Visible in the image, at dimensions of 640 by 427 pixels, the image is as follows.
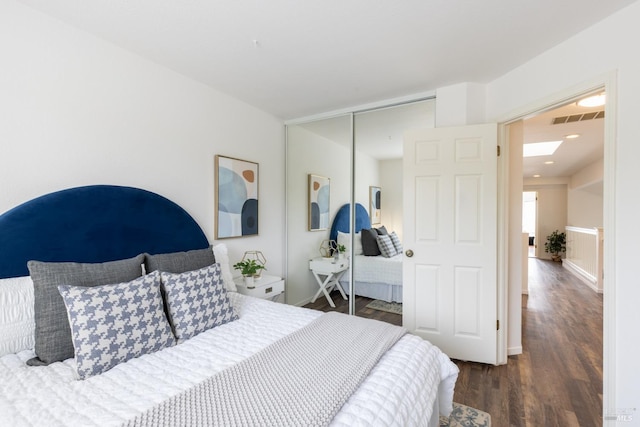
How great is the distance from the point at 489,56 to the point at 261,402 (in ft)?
8.29

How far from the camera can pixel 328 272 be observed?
11.4 ft

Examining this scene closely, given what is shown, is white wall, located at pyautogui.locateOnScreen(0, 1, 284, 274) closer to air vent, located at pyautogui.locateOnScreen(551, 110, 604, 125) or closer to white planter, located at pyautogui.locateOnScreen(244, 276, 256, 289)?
white planter, located at pyautogui.locateOnScreen(244, 276, 256, 289)

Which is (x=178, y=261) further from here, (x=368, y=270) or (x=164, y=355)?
(x=368, y=270)

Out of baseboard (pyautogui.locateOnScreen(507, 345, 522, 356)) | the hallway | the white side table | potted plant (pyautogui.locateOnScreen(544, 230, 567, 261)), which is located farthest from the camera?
potted plant (pyautogui.locateOnScreen(544, 230, 567, 261))

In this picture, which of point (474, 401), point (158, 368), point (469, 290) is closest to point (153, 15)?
point (158, 368)

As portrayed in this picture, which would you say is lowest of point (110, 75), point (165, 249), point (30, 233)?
point (165, 249)

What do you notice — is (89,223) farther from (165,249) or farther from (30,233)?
(165,249)

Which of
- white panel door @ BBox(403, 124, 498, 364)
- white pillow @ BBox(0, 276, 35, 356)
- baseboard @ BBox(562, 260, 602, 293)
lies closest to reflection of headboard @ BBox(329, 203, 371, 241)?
white panel door @ BBox(403, 124, 498, 364)

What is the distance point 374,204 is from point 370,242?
424 mm

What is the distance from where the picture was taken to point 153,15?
1682mm

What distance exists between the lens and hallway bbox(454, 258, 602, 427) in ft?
6.22

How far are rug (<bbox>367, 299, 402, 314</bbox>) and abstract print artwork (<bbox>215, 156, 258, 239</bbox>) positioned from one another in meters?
1.50

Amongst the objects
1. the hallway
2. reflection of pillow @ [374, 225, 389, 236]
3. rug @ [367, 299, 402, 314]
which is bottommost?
the hallway

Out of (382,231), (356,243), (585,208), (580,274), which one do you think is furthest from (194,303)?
(585,208)
